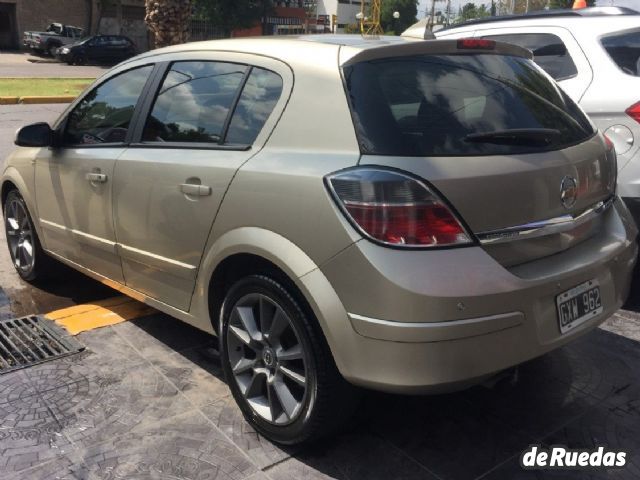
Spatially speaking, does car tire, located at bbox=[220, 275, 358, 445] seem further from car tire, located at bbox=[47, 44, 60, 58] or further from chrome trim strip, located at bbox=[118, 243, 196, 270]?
car tire, located at bbox=[47, 44, 60, 58]

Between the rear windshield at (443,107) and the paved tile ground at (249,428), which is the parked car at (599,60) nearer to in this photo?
the paved tile ground at (249,428)

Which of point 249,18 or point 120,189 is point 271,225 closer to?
point 120,189

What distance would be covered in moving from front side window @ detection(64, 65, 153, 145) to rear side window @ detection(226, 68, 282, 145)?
0.93 metres

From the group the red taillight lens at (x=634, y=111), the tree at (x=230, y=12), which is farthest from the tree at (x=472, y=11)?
the red taillight lens at (x=634, y=111)

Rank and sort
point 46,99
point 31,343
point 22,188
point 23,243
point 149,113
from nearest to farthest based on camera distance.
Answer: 1. point 149,113
2. point 31,343
3. point 22,188
4. point 23,243
5. point 46,99

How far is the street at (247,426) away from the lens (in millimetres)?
2705

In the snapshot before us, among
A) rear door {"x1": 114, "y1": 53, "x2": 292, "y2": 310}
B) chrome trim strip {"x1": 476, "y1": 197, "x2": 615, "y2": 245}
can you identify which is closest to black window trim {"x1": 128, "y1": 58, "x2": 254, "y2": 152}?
rear door {"x1": 114, "y1": 53, "x2": 292, "y2": 310}

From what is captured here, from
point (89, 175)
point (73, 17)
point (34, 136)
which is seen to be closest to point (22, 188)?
point (34, 136)

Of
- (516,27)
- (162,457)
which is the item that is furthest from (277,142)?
(516,27)

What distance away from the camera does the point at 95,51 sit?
31.0 meters

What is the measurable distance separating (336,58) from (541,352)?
56.9 inches

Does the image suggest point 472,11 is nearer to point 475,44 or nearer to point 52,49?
point 52,49

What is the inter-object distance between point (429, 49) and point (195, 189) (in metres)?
1.23

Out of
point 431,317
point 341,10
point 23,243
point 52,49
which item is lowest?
point 23,243
